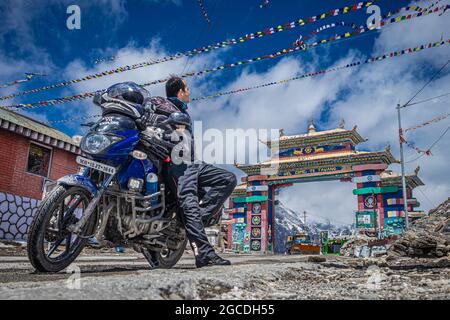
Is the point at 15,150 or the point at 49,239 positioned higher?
the point at 15,150

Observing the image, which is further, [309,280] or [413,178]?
[413,178]

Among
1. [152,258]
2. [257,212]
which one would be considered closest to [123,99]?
[152,258]

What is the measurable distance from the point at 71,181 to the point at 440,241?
5586 mm

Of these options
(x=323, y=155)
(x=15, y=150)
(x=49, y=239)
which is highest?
(x=323, y=155)

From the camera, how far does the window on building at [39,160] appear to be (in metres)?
12.1

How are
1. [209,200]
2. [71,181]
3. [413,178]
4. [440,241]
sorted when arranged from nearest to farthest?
[71,181] → [209,200] → [440,241] → [413,178]

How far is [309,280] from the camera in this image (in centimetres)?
221

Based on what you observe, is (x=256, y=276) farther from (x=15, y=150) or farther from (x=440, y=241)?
(x=15, y=150)

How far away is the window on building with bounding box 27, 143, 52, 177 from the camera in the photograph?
12.1 meters

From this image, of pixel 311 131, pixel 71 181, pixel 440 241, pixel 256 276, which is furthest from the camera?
pixel 311 131

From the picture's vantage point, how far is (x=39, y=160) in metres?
12.4

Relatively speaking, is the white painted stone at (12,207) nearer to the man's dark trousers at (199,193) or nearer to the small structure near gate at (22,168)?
the small structure near gate at (22,168)

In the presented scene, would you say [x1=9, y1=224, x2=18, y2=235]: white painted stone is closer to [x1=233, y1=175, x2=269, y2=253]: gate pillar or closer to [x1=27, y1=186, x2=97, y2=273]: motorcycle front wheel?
[x1=27, y1=186, x2=97, y2=273]: motorcycle front wheel
